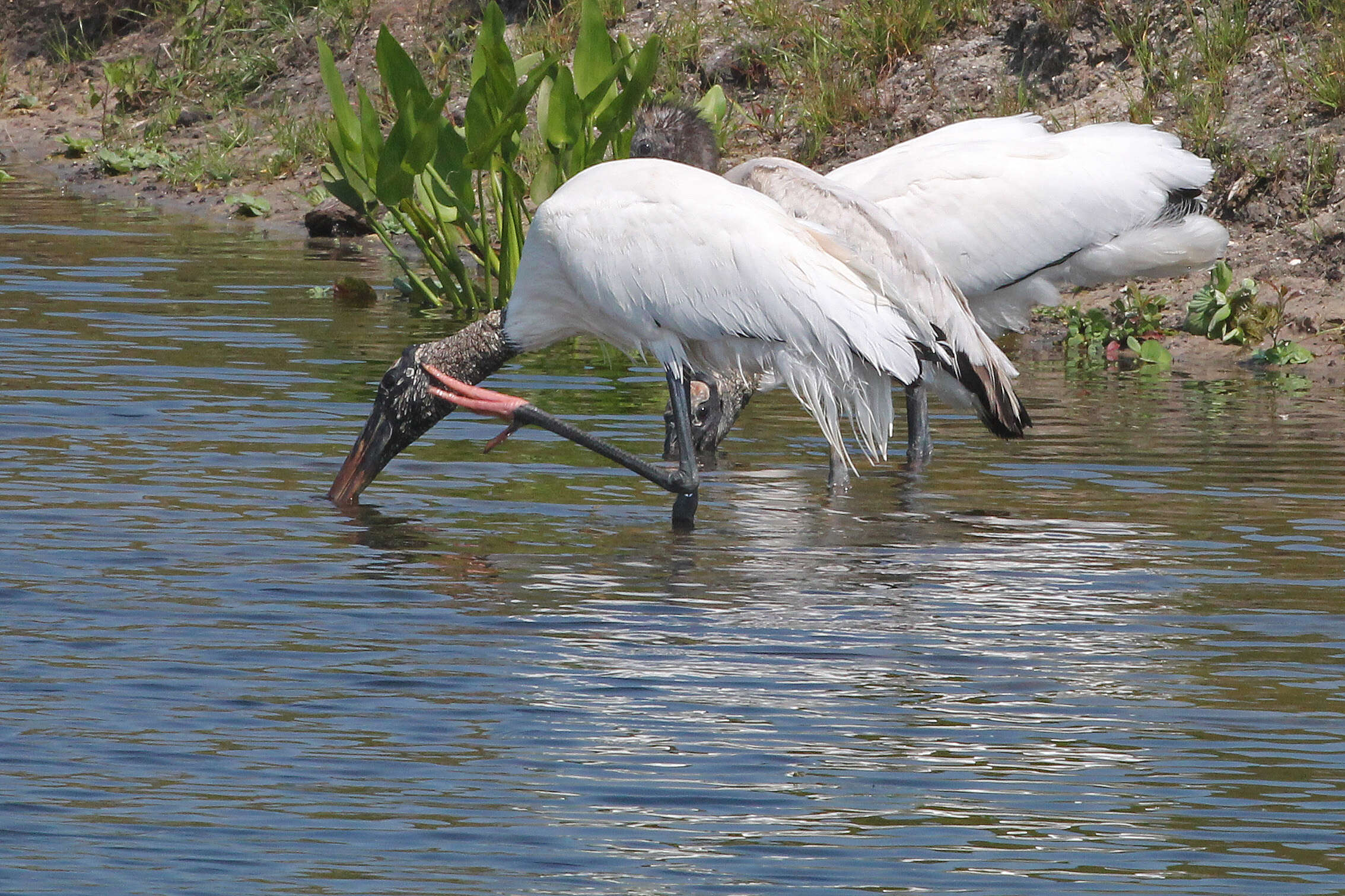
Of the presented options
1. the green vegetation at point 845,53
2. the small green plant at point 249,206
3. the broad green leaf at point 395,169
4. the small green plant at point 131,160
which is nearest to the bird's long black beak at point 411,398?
the broad green leaf at point 395,169

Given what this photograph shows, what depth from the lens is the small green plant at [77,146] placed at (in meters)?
18.3

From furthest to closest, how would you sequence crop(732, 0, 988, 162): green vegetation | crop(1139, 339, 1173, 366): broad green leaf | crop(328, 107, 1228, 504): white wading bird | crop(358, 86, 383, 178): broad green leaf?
crop(732, 0, 988, 162): green vegetation < crop(1139, 339, 1173, 366): broad green leaf < crop(358, 86, 383, 178): broad green leaf < crop(328, 107, 1228, 504): white wading bird

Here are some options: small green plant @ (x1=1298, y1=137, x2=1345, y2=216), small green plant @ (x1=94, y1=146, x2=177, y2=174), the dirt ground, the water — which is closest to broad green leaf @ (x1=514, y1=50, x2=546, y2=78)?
the water

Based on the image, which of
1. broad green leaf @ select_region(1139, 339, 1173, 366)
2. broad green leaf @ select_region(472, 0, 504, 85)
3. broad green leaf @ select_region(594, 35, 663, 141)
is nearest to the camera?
broad green leaf @ select_region(472, 0, 504, 85)

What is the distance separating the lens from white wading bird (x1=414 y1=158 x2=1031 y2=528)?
6340 millimetres

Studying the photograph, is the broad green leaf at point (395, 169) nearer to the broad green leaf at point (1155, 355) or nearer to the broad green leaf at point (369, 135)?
the broad green leaf at point (369, 135)

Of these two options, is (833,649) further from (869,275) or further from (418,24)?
(418,24)

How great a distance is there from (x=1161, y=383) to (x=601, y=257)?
165 inches

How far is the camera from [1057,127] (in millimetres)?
12367

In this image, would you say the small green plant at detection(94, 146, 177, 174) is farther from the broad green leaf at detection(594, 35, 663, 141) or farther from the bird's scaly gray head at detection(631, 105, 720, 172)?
the bird's scaly gray head at detection(631, 105, 720, 172)

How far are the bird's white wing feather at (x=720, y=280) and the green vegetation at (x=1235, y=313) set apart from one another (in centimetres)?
436

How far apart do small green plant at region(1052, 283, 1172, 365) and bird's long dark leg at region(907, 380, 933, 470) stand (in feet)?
9.20

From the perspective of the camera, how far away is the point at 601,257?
6398 millimetres

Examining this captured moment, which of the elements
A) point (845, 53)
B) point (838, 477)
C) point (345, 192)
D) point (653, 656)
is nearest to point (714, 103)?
point (345, 192)
